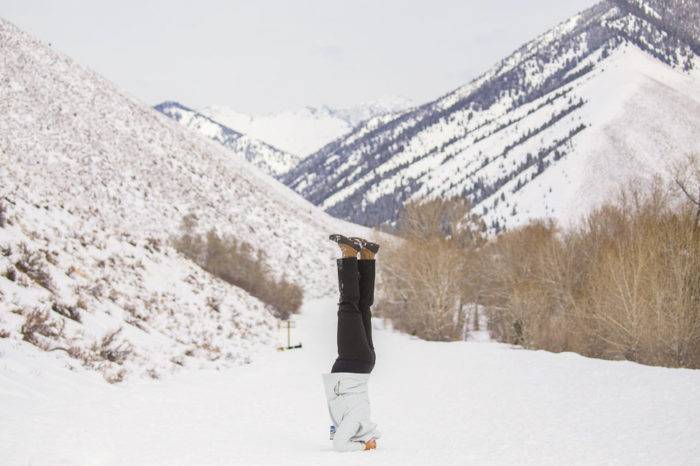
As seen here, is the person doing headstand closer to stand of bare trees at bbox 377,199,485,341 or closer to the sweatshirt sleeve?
the sweatshirt sleeve

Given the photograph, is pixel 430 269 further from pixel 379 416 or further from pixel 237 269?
pixel 379 416

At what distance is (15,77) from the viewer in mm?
53594

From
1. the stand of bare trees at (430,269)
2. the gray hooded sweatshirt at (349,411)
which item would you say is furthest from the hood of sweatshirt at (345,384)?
the stand of bare trees at (430,269)

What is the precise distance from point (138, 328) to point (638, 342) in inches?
693

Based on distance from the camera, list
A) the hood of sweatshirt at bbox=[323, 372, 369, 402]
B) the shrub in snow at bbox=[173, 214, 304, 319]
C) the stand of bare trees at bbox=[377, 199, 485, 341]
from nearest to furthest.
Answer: the hood of sweatshirt at bbox=[323, 372, 369, 402], the stand of bare trees at bbox=[377, 199, 485, 341], the shrub in snow at bbox=[173, 214, 304, 319]

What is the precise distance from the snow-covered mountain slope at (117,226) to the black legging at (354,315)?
658 cm

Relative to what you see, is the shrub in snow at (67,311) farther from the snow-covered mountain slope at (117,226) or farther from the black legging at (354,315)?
the black legging at (354,315)

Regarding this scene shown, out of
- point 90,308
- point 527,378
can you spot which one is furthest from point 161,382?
point 527,378

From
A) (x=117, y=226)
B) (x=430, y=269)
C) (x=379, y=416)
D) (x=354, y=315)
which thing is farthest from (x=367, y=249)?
(x=117, y=226)

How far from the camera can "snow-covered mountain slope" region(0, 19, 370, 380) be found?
13.0 m

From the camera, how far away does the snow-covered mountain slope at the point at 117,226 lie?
13.0 m

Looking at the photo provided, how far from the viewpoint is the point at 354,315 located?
5.94 m

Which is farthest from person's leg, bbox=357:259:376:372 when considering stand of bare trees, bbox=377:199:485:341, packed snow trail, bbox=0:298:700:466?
stand of bare trees, bbox=377:199:485:341

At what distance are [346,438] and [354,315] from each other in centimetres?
129
